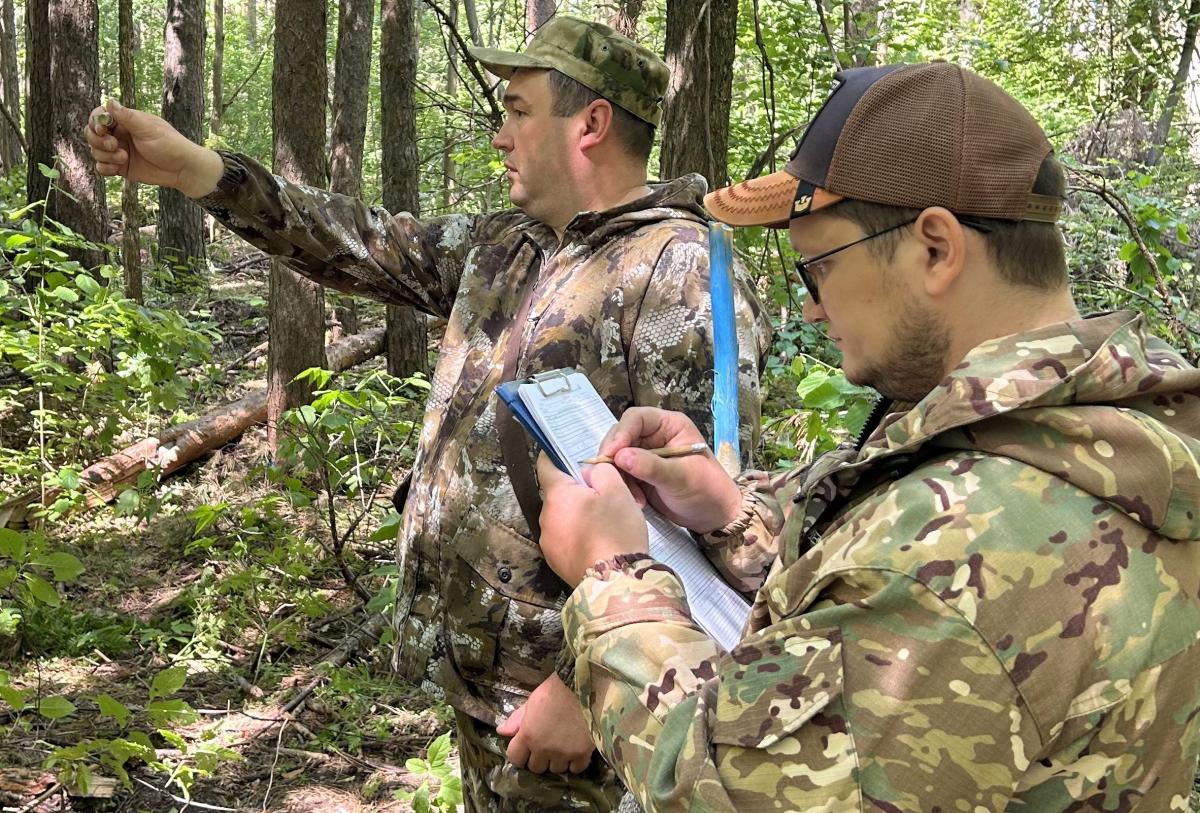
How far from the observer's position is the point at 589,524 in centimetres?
140

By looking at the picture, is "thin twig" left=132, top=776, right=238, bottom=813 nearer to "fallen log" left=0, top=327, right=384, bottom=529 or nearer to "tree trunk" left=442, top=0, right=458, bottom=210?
"fallen log" left=0, top=327, right=384, bottom=529

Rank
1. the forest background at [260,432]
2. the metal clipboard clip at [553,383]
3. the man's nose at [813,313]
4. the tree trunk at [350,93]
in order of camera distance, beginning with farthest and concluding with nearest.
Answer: the tree trunk at [350,93]
the forest background at [260,432]
the metal clipboard clip at [553,383]
the man's nose at [813,313]

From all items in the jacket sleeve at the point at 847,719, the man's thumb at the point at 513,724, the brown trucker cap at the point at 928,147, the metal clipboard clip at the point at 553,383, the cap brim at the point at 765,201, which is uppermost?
the brown trucker cap at the point at 928,147

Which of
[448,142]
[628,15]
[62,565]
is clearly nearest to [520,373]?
[62,565]

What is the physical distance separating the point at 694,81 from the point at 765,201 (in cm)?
312

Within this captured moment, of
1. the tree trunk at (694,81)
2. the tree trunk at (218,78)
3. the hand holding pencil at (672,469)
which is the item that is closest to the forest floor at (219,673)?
the hand holding pencil at (672,469)

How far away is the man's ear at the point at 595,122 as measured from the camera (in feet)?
8.00

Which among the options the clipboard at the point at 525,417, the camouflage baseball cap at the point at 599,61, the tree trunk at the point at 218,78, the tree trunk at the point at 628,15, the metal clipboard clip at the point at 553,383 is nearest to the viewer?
the clipboard at the point at 525,417

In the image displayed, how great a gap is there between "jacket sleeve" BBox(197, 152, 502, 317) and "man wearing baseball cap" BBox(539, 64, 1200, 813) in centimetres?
160

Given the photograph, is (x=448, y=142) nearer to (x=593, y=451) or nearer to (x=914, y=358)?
(x=593, y=451)

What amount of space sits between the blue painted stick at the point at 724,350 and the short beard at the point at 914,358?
2.48ft

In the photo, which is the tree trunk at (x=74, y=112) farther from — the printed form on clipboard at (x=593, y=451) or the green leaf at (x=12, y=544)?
the printed form on clipboard at (x=593, y=451)

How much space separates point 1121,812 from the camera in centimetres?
108

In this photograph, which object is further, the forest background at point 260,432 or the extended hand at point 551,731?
the forest background at point 260,432
